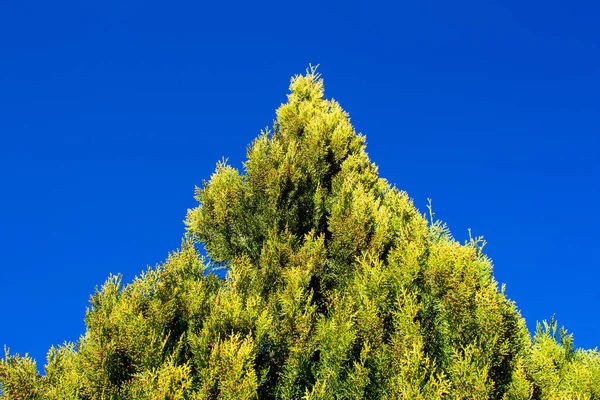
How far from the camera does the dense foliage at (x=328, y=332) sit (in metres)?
6.37

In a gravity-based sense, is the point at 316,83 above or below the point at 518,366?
above

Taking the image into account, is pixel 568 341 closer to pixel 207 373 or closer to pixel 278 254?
pixel 278 254

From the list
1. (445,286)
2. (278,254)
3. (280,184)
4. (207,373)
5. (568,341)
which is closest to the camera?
(207,373)

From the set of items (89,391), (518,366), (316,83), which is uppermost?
(316,83)

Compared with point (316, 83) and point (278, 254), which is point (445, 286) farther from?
point (316, 83)

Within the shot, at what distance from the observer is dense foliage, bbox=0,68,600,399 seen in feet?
20.9

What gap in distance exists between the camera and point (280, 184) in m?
9.84

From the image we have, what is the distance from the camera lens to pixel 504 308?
22.4 ft

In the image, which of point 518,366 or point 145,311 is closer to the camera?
point 518,366

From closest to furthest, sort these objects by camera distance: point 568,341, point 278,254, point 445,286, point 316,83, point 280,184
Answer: point 445,286 → point 568,341 → point 278,254 → point 280,184 → point 316,83

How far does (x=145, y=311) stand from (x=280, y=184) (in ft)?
13.1

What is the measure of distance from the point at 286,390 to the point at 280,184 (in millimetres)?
4551

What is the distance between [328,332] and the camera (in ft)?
22.1

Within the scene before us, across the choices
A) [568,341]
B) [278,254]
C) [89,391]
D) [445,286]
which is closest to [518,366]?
[445,286]
